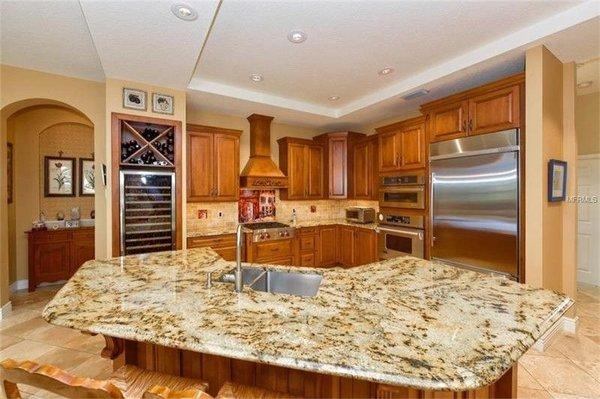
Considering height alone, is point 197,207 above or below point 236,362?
above

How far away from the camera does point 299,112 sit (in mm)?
4309

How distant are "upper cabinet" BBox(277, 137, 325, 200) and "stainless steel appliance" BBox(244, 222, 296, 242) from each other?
0.71m

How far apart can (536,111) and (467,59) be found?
0.85 meters

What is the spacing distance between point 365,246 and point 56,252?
4.72 metres

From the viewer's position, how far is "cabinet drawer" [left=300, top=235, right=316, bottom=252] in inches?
181

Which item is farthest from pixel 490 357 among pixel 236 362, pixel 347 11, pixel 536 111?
pixel 536 111

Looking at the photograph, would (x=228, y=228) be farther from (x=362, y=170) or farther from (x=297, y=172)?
(x=362, y=170)

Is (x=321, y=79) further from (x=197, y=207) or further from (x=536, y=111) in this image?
(x=197, y=207)

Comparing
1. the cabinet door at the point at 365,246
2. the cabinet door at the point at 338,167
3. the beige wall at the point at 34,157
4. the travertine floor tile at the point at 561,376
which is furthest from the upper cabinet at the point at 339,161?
the beige wall at the point at 34,157

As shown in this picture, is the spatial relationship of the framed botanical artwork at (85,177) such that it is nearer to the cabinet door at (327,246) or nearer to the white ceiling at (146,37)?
the white ceiling at (146,37)

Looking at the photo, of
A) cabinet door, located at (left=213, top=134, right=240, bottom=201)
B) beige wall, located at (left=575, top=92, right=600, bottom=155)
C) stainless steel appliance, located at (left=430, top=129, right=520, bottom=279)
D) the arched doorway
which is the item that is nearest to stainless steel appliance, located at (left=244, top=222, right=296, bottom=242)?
cabinet door, located at (left=213, top=134, right=240, bottom=201)

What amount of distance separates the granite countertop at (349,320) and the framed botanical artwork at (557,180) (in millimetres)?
1514

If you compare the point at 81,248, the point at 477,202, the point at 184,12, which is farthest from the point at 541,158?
the point at 81,248

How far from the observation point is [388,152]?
4.11 m
